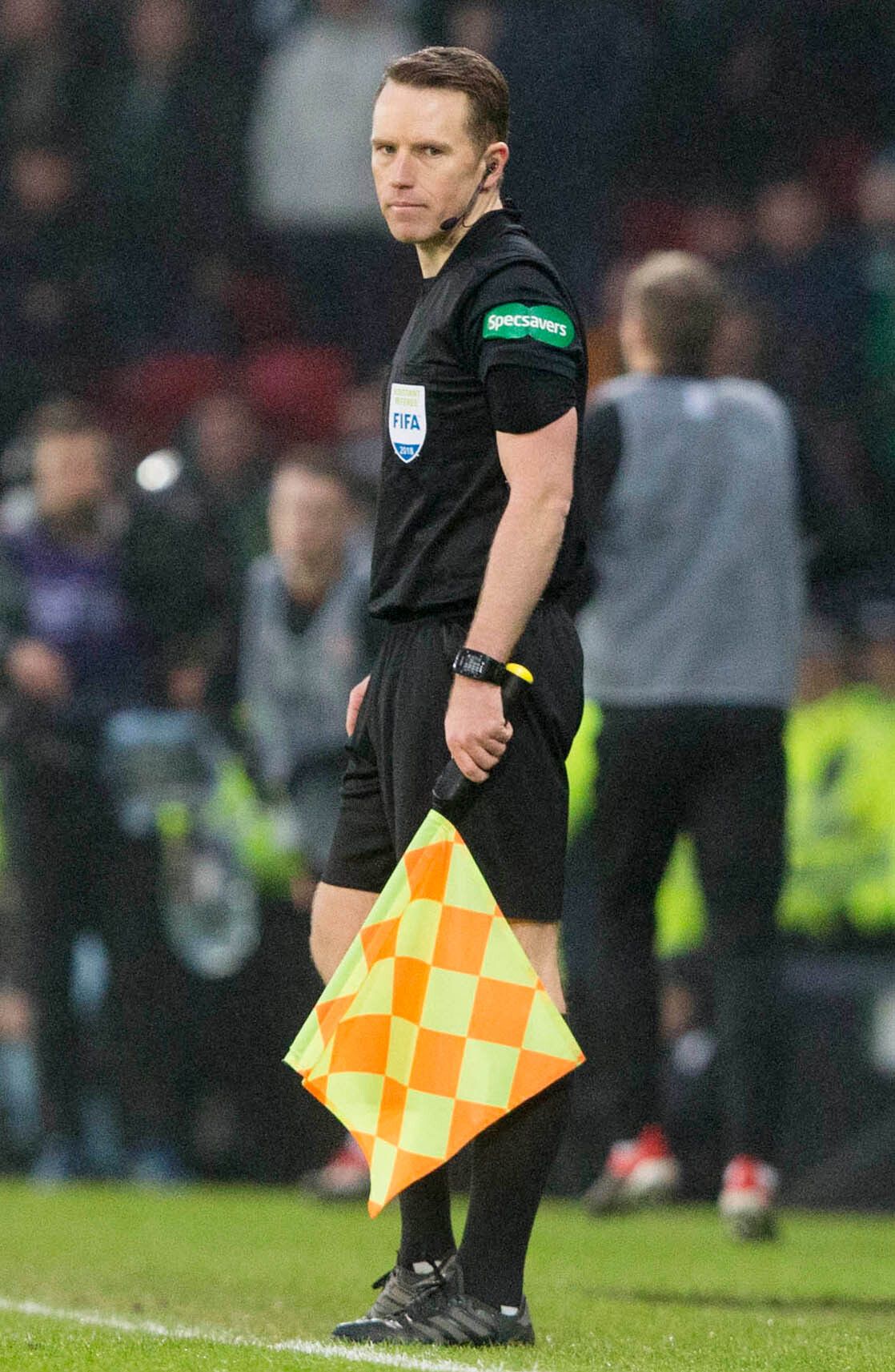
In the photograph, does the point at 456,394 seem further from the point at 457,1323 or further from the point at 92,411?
the point at 92,411

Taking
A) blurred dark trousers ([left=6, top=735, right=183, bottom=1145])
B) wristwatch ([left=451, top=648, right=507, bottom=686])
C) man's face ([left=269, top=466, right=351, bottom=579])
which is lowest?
blurred dark trousers ([left=6, top=735, right=183, bottom=1145])

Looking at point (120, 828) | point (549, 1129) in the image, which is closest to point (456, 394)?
point (549, 1129)

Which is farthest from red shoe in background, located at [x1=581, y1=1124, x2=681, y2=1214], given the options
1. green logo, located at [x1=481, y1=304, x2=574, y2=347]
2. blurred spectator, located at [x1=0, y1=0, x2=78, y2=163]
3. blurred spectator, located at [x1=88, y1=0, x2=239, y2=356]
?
blurred spectator, located at [x1=0, y1=0, x2=78, y2=163]

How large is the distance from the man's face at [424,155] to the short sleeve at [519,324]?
154 millimetres

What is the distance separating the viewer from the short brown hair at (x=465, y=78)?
12.1 feet

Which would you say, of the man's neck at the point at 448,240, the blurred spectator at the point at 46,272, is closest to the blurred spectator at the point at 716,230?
the blurred spectator at the point at 46,272

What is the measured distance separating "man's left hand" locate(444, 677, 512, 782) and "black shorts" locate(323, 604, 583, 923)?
0.17 ft

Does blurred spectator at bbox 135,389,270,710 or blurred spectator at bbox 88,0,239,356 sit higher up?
blurred spectator at bbox 88,0,239,356

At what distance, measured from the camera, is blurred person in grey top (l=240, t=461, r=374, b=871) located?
→ 7.08 meters

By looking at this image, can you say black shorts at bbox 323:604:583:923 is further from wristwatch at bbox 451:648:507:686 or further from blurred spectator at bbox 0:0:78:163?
blurred spectator at bbox 0:0:78:163

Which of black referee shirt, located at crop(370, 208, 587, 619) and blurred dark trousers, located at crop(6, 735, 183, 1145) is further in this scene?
blurred dark trousers, located at crop(6, 735, 183, 1145)

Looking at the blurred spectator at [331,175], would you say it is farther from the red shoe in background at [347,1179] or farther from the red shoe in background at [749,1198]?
the red shoe in background at [749,1198]

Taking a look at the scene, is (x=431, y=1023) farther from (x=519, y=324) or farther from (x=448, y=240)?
(x=448, y=240)

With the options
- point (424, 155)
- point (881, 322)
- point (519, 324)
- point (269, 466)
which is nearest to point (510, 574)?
point (519, 324)
